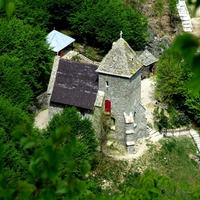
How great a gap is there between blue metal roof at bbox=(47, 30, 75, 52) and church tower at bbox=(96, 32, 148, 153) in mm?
16709

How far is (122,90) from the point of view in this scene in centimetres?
4106

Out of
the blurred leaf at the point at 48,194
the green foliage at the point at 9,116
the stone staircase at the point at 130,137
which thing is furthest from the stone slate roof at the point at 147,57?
the blurred leaf at the point at 48,194

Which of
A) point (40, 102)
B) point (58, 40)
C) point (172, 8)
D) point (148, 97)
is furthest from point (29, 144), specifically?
point (172, 8)

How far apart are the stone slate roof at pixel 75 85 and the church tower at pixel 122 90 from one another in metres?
1.12

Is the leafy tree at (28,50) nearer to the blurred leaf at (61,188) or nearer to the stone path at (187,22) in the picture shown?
the stone path at (187,22)

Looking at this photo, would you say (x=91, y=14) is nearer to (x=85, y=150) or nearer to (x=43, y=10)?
(x=43, y=10)

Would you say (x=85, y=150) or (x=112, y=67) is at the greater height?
(x=112, y=67)

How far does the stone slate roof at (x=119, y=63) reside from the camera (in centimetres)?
4022

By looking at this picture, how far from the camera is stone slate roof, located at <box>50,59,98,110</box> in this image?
4216 centimetres

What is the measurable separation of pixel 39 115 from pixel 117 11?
18.3 metres

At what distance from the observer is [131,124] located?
4241 centimetres

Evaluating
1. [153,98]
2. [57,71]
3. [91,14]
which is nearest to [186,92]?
[153,98]

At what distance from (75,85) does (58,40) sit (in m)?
17.2

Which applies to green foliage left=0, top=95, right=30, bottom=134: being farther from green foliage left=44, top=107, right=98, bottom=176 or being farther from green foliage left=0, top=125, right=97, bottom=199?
green foliage left=0, top=125, right=97, bottom=199
